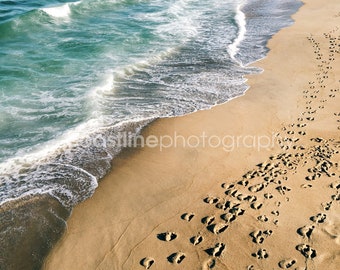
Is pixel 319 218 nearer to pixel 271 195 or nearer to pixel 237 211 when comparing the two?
pixel 271 195

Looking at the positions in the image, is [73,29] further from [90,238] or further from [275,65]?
[90,238]

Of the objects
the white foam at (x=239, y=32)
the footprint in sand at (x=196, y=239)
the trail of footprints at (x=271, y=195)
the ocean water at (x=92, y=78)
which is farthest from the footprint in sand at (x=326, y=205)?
the white foam at (x=239, y=32)

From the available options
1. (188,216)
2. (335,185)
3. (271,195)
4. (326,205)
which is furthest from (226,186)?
(335,185)

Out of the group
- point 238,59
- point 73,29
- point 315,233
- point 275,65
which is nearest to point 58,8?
point 73,29

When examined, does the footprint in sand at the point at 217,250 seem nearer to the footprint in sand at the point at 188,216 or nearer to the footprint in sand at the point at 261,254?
the footprint in sand at the point at 261,254

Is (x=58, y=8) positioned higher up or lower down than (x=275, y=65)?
higher up

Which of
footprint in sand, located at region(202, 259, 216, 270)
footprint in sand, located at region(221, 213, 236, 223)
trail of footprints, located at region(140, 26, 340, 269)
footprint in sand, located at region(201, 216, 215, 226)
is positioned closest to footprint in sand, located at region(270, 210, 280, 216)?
trail of footprints, located at region(140, 26, 340, 269)
